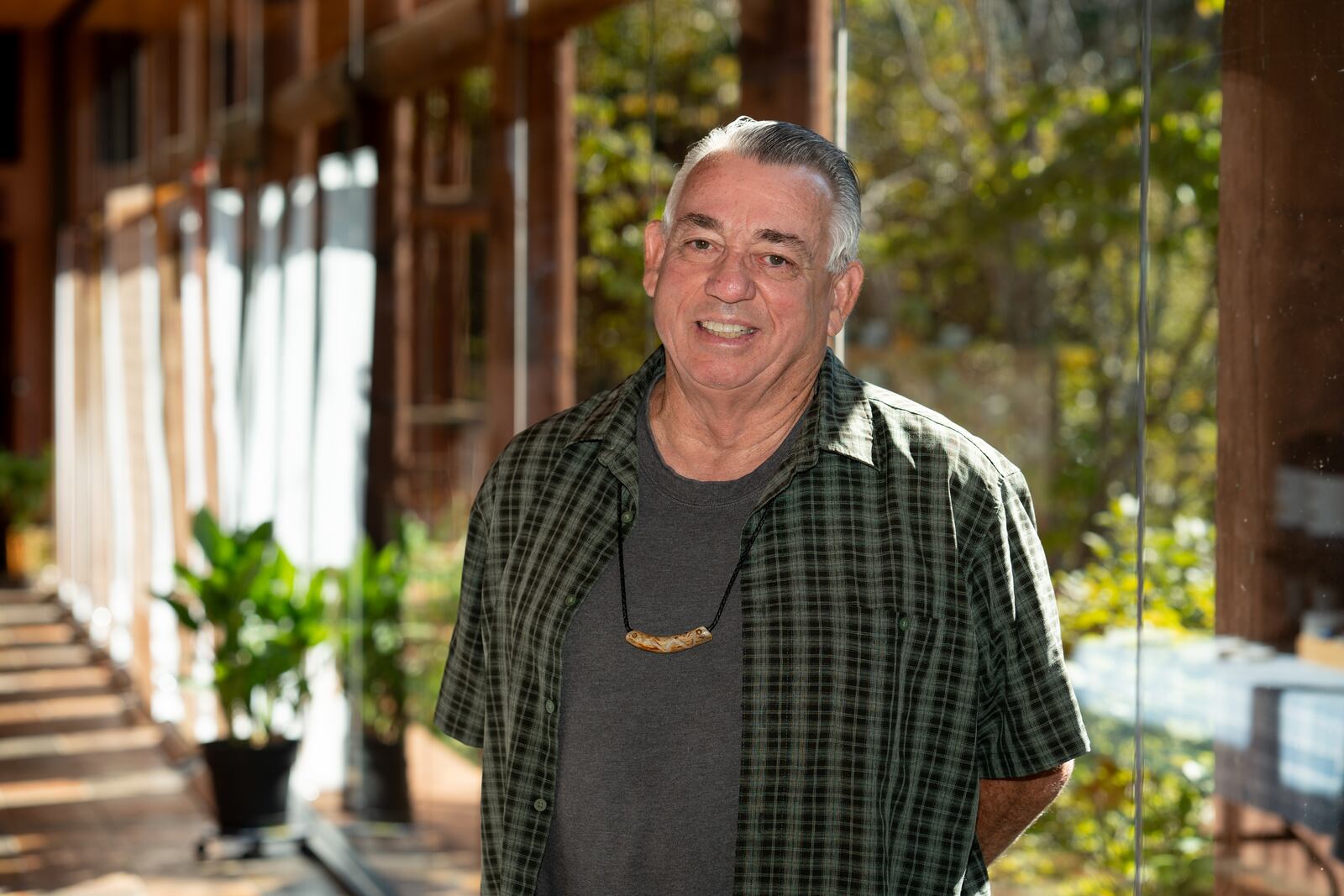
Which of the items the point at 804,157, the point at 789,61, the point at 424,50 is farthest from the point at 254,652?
the point at 804,157

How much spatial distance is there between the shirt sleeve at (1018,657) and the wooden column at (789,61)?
38.1 inches

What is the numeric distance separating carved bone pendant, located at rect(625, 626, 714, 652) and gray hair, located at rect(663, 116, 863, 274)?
427mm

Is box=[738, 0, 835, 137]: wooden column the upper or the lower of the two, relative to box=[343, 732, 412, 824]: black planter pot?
upper

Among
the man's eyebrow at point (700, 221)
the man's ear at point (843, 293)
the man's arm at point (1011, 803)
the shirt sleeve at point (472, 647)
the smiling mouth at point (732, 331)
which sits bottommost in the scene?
the man's arm at point (1011, 803)

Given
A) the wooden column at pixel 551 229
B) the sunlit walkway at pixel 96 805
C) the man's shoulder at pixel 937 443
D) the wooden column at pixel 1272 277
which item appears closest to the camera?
the wooden column at pixel 1272 277

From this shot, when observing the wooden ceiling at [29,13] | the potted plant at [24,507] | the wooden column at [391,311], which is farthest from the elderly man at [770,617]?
the potted plant at [24,507]

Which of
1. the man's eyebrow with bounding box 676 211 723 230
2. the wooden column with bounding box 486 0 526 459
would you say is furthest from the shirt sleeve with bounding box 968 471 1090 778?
the wooden column with bounding box 486 0 526 459

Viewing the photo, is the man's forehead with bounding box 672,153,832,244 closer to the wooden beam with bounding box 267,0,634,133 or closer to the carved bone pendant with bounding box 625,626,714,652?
the carved bone pendant with bounding box 625,626,714,652

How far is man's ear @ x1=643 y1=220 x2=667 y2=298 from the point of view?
1.76m

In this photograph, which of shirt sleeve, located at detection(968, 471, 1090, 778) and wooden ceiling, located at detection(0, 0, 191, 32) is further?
wooden ceiling, located at detection(0, 0, 191, 32)

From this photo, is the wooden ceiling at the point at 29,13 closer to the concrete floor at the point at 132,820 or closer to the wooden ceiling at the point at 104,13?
the wooden ceiling at the point at 104,13

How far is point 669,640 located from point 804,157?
54cm

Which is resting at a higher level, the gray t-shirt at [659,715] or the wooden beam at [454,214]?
the wooden beam at [454,214]

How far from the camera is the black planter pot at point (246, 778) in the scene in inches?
188
